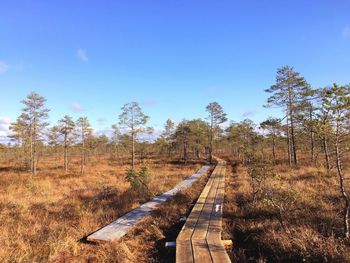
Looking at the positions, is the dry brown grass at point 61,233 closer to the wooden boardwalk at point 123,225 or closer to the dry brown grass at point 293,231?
the wooden boardwalk at point 123,225

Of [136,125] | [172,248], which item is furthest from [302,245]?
[136,125]

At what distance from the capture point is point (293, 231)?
5.38 metres

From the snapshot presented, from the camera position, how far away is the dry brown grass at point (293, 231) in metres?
4.32

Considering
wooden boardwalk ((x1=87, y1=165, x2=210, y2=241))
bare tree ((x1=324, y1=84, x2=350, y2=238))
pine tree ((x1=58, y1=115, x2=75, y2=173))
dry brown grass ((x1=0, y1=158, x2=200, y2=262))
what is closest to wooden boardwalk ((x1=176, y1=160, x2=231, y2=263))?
dry brown grass ((x1=0, y1=158, x2=200, y2=262))

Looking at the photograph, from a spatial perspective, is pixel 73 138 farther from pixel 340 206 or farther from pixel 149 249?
pixel 340 206

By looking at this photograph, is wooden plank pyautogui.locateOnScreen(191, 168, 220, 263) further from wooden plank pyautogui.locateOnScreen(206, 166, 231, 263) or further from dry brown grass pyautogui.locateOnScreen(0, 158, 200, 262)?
dry brown grass pyautogui.locateOnScreen(0, 158, 200, 262)

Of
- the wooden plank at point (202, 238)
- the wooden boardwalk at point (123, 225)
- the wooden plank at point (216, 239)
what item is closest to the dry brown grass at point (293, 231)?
the wooden plank at point (216, 239)

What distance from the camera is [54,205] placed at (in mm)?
9461

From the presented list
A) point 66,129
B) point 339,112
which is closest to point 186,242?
point 339,112

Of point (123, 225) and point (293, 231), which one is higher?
point (293, 231)

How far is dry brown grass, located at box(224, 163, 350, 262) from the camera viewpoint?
4.32 m

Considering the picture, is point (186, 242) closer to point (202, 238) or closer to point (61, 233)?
point (202, 238)

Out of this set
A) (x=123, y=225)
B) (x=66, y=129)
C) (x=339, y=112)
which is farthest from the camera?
(x=66, y=129)

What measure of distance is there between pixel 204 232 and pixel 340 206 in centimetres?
491
